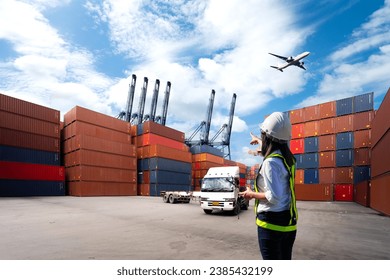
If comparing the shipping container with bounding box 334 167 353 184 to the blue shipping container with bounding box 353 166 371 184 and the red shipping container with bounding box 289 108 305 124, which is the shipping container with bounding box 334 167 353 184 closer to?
the blue shipping container with bounding box 353 166 371 184

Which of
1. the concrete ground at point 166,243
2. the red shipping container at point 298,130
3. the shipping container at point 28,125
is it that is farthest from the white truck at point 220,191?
the shipping container at point 28,125

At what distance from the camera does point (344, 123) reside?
90.5ft

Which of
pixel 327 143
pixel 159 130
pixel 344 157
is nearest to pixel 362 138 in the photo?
pixel 344 157

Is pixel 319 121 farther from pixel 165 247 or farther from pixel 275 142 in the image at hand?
pixel 275 142

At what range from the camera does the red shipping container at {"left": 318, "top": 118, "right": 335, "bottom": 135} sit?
28.4 metres

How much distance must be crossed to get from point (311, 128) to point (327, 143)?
2.61 m

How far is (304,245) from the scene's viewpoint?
743 cm

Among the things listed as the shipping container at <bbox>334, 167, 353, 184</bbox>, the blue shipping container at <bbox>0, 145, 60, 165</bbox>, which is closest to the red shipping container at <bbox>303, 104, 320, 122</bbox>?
the shipping container at <bbox>334, 167, 353, 184</bbox>

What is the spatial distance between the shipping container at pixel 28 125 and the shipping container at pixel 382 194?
3609 centimetres

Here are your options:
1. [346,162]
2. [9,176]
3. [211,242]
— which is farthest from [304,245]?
[9,176]

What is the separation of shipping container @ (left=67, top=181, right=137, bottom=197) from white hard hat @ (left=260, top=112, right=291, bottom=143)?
33.5 meters

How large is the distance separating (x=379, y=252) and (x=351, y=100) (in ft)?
81.5

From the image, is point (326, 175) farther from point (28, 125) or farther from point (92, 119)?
point (28, 125)

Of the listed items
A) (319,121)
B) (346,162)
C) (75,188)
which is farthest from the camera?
(75,188)
